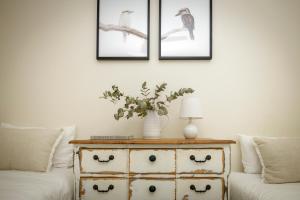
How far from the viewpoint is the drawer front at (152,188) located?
2232 millimetres

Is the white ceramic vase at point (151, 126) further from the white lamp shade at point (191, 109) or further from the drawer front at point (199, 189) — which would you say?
the drawer front at point (199, 189)

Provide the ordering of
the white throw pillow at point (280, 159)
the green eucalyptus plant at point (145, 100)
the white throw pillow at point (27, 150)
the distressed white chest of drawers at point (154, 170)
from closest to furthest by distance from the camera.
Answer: the white throw pillow at point (280, 159) → the distressed white chest of drawers at point (154, 170) → the white throw pillow at point (27, 150) → the green eucalyptus plant at point (145, 100)

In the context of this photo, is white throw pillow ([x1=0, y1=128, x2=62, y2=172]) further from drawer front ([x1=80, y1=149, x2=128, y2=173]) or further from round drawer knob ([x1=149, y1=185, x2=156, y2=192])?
round drawer knob ([x1=149, y1=185, x2=156, y2=192])

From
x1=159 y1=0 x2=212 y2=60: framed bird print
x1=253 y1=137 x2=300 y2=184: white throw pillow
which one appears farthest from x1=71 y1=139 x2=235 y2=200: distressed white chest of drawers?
x1=159 y1=0 x2=212 y2=60: framed bird print

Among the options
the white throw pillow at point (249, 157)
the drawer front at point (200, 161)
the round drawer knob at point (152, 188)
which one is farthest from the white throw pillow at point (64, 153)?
the white throw pillow at point (249, 157)

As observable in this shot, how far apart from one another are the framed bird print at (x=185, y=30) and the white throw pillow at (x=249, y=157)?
79 centimetres

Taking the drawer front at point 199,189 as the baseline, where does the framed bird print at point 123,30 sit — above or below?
above

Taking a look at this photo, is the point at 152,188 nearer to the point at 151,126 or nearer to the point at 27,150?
the point at 151,126

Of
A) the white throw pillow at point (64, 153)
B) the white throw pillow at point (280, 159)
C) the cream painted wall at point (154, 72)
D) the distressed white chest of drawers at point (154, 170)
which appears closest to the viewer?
the white throw pillow at point (280, 159)

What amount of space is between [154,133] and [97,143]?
490 mm

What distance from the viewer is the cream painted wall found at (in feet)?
9.30

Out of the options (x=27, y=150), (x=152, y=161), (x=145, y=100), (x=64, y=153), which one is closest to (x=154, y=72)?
(x=145, y=100)

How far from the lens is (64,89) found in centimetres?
288

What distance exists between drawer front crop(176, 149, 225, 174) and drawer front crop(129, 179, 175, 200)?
0.43 feet
